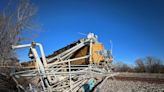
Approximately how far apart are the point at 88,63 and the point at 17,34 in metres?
9.76

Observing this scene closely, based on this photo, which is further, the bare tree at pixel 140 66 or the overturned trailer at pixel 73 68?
the bare tree at pixel 140 66

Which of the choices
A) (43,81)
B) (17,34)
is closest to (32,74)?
(43,81)

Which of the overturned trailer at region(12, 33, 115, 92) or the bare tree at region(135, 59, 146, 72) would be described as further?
the bare tree at region(135, 59, 146, 72)

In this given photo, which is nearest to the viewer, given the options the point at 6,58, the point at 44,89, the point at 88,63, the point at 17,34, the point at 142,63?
the point at 44,89

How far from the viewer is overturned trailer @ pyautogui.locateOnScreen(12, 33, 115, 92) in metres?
8.34

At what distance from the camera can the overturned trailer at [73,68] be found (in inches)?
328

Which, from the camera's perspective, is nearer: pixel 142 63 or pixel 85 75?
pixel 85 75

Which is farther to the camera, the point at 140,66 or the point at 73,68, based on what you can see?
the point at 140,66

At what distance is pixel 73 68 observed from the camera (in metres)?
8.59

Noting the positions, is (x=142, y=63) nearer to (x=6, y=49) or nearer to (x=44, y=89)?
(x=6, y=49)

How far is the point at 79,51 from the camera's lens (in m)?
9.63

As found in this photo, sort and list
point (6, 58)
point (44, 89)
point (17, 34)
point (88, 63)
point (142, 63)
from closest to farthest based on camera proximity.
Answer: point (44, 89)
point (88, 63)
point (6, 58)
point (17, 34)
point (142, 63)

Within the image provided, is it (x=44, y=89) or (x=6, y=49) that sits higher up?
(x=6, y=49)

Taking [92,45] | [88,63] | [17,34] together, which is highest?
[17,34]
